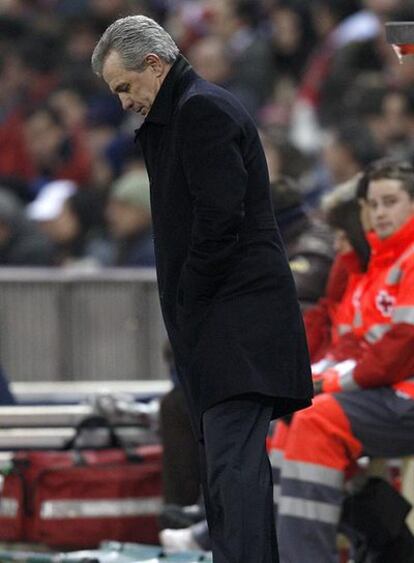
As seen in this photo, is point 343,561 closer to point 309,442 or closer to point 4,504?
point 309,442

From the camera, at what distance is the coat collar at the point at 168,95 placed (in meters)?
6.00

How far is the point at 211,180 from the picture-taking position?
582cm

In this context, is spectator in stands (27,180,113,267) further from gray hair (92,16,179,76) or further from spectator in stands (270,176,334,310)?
gray hair (92,16,179,76)

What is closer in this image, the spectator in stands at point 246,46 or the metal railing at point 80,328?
the metal railing at point 80,328

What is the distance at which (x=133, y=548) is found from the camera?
25.1 feet

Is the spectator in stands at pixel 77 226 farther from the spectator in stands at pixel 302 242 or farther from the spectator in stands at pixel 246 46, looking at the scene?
the spectator in stands at pixel 302 242

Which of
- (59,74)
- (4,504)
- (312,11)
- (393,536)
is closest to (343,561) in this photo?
(393,536)

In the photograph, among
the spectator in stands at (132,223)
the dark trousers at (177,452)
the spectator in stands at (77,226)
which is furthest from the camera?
the spectator in stands at (77,226)

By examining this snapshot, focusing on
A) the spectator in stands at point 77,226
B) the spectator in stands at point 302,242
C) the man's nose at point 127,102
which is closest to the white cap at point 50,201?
the spectator in stands at point 77,226

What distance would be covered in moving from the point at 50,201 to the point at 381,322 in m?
6.07

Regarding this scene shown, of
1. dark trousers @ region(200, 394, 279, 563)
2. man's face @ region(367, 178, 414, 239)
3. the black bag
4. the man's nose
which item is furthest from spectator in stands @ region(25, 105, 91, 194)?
dark trousers @ region(200, 394, 279, 563)

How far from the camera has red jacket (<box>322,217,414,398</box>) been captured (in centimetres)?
711

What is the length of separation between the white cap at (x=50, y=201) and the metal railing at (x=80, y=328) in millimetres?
1499

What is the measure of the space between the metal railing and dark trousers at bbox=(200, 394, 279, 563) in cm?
489
